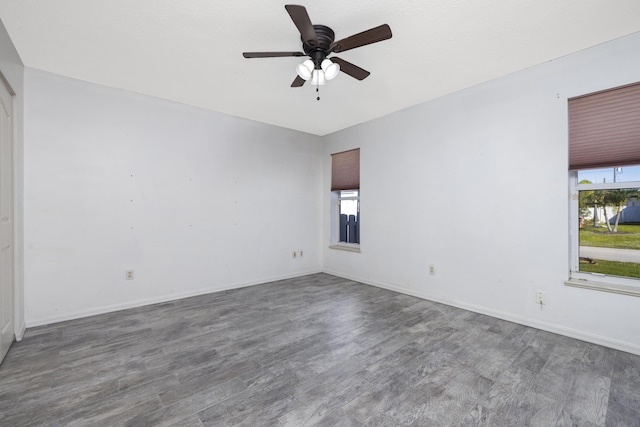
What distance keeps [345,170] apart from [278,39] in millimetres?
2825

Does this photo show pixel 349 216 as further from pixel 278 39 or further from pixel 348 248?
pixel 278 39

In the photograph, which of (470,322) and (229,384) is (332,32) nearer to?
(229,384)

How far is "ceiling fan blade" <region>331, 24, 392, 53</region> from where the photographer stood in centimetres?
175

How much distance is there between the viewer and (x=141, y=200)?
340 centimetres

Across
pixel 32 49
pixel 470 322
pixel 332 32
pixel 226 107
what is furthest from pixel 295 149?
pixel 470 322

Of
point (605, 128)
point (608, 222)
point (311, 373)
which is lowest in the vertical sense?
point (311, 373)

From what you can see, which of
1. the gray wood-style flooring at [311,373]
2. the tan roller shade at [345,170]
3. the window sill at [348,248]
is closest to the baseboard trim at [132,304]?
the gray wood-style flooring at [311,373]

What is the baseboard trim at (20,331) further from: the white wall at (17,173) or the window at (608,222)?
the window at (608,222)

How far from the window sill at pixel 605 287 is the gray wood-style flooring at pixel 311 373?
488 mm

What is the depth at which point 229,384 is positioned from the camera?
6.20 feet

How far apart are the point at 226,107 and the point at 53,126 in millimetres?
1833

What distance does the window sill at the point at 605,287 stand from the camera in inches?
90.2

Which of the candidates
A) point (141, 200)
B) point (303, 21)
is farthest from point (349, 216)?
point (303, 21)

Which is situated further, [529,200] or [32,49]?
[529,200]
